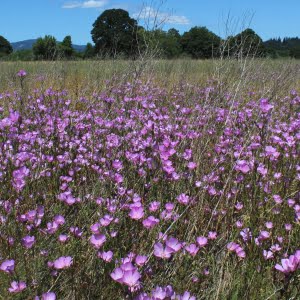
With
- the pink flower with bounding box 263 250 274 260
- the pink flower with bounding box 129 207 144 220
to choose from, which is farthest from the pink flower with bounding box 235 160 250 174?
the pink flower with bounding box 129 207 144 220

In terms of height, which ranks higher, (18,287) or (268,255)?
(18,287)

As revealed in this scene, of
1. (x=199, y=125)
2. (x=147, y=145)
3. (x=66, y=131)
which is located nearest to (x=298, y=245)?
(x=147, y=145)

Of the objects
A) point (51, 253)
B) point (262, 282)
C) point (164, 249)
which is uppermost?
point (164, 249)

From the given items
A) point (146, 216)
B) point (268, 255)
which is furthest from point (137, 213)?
point (268, 255)

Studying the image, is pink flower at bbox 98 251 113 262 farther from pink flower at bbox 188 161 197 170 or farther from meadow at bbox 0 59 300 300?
pink flower at bbox 188 161 197 170

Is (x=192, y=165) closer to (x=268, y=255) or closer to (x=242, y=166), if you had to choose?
(x=242, y=166)

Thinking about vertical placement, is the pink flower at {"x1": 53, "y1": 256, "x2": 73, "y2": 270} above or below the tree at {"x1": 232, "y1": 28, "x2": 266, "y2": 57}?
below

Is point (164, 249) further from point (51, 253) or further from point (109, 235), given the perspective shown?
point (51, 253)

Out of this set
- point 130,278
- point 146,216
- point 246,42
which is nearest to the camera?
point 130,278

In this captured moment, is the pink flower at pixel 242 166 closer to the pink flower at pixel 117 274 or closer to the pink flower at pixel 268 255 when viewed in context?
the pink flower at pixel 268 255

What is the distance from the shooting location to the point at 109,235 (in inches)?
74.4

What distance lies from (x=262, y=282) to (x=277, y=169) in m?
1.31

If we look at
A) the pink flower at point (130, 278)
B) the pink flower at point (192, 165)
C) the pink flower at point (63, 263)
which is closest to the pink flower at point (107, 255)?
the pink flower at point (63, 263)

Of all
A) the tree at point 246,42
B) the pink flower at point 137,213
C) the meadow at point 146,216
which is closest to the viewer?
the meadow at point 146,216
